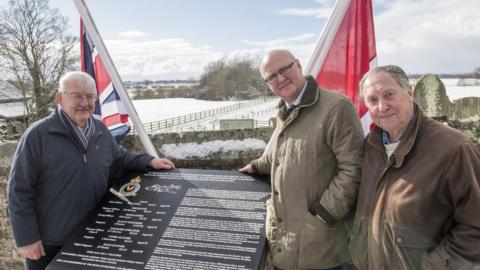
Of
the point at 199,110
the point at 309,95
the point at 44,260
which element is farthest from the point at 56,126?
the point at 199,110

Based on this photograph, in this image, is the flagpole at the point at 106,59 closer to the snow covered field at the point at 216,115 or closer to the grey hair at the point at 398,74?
the grey hair at the point at 398,74

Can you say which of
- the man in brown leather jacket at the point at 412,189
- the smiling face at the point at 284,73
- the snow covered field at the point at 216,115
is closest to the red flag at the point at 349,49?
the smiling face at the point at 284,73

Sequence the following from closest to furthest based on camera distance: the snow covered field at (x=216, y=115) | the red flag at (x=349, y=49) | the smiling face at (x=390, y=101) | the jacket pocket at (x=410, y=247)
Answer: the jacket pocket at (x=410, y=247)
the smiling face at (x=390, y=101)
the red flag at (x=349, y=49)
the snow covered field at (x=216, y=115)

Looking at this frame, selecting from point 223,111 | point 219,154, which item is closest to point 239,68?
point 223,111

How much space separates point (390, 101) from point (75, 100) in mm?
2538

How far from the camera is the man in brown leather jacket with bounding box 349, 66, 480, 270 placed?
73.3 inches

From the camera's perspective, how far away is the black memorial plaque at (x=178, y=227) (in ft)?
8.20

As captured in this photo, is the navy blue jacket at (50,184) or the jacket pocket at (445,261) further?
the navy blue jacket at (50,184)

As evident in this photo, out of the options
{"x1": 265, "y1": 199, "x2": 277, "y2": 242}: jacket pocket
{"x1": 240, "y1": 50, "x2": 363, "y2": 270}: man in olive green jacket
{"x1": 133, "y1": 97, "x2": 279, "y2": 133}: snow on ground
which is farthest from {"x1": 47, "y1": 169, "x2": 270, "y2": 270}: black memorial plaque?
{"x1": 133, "y1": 97, "x2": 279, "y2": 133}: snow on ground

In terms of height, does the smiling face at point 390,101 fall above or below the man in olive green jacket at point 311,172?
above

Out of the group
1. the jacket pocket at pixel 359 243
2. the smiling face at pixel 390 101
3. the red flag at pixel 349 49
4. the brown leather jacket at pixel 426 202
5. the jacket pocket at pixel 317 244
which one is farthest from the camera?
the red flag at pixel 349 49

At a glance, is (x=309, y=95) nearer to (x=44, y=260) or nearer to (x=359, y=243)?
(x=359, y=243)

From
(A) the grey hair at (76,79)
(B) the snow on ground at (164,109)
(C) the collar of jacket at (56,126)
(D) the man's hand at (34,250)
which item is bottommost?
(B) the snow on ground at (164,109)

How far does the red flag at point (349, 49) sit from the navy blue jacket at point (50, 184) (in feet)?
7.88
